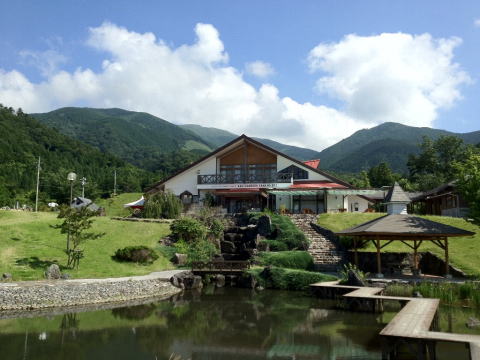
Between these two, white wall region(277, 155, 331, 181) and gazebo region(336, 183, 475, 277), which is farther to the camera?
white wall region(277, 155, 331, 181)

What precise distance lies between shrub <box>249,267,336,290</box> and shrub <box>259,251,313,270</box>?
1.82 m

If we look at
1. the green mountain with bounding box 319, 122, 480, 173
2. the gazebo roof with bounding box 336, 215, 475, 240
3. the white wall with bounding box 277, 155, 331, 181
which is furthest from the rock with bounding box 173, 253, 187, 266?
the green mountain with bounding box 319, 122, 480, 173

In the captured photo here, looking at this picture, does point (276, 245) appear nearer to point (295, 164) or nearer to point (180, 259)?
point (180, 259)

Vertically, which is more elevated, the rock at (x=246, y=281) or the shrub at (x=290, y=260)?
the shrub at (x=290, y=260)

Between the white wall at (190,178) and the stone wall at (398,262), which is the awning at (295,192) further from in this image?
the stone wall at (398,262)

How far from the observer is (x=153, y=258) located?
25656 millimetres

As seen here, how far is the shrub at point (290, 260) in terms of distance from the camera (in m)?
24.9

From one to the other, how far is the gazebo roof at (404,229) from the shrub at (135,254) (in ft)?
39.3

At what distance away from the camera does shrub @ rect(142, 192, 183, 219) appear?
34634 mm

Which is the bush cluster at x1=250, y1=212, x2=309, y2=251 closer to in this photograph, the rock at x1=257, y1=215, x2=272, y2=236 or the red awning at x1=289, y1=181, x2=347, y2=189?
the rock at x1=257, y1=215, x2=272, y2=236

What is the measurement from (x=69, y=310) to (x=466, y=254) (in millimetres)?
21564

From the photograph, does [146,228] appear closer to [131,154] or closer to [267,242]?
[267,242]

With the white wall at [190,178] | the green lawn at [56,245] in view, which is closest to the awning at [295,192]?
the white wall at [190,178]

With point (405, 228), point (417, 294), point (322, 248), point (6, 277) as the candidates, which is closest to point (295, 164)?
point (322, 248)
